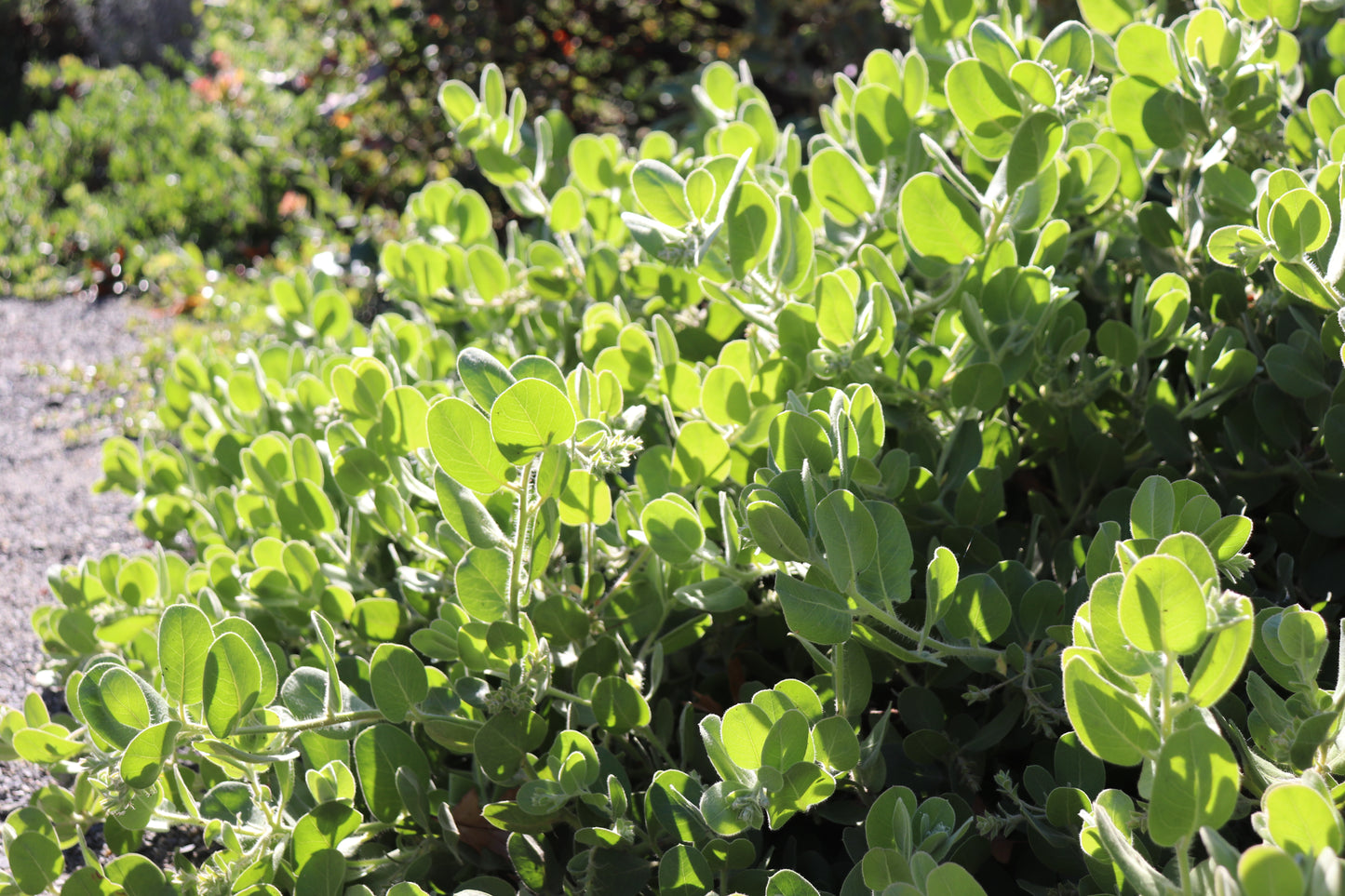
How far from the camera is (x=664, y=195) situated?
1237 mm

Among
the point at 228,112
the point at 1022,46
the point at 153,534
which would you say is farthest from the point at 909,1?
the point at 228,112

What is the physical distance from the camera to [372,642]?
138cm

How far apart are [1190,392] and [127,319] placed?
413 cm

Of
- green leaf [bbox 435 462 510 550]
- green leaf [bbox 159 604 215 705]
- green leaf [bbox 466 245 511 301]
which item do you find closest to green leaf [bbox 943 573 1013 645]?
green leaf [bbox 435 462 510 550]

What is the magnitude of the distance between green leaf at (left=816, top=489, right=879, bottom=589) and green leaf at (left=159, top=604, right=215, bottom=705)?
60 cm

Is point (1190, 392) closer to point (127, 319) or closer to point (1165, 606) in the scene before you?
point (1165, 606)

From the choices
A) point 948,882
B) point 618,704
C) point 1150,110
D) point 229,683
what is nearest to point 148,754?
point 229,683

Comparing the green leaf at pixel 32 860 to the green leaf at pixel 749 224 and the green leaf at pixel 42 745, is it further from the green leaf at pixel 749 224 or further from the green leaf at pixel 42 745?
the green leaf at pixel 749 224

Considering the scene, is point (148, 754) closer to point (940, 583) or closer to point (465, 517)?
point (465, 517)

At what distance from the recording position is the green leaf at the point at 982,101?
1191mm

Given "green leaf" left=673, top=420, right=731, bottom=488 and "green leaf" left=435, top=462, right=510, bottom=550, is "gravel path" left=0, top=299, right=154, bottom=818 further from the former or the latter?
"green leaf" left=673, top=420, right=731, bottom=488

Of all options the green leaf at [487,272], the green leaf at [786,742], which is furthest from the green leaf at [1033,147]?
the green leaf at [487,272]

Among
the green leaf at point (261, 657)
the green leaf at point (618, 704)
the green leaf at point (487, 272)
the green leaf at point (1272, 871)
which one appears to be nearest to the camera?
the green leaf at point (1272, 871)

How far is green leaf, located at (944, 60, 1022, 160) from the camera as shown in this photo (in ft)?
3.91
